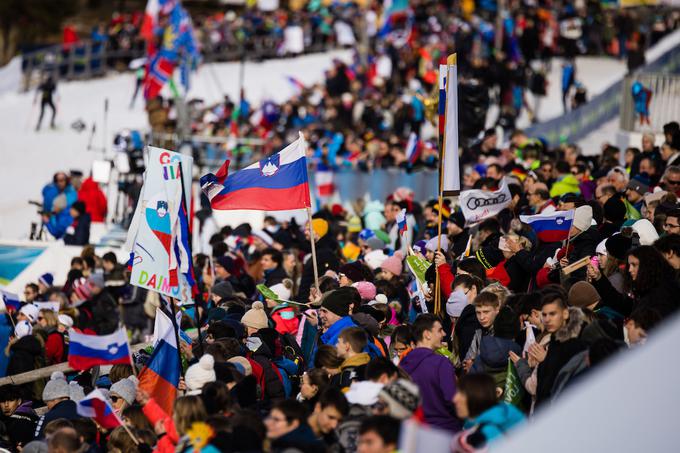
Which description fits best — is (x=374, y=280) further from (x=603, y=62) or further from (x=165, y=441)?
(x=603, y=62)

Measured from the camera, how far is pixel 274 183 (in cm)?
1127

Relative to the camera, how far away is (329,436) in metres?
7.22

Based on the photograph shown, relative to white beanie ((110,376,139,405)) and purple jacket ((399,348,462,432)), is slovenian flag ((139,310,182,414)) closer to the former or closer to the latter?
white beanie ((110,376,139,405))

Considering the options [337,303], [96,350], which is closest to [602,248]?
[337,303]

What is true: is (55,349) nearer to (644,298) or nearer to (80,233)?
(644,298)

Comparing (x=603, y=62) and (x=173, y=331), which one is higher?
(x=603, y=62)

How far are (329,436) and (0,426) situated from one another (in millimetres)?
3592

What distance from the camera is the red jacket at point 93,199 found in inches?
832

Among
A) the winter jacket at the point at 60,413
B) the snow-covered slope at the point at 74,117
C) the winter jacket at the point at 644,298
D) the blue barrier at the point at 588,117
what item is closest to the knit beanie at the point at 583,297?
the winter jacket at the point at 644,298

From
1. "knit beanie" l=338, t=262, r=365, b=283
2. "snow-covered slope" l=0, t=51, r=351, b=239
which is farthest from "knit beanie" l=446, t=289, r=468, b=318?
"snow-covered slope" l=0, t=51, r=351, b=239

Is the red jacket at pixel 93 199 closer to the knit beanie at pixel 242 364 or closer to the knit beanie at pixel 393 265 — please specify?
the knit beanie at pixel 393 265

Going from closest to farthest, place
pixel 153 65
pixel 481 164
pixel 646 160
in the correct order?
1. pixel 646 160
2. pixel 481 164
3. pixel 153 65

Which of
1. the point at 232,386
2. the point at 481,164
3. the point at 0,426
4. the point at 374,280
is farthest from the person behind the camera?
the point at 481,164

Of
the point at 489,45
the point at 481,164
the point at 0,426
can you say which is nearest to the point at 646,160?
the point at 481,164
